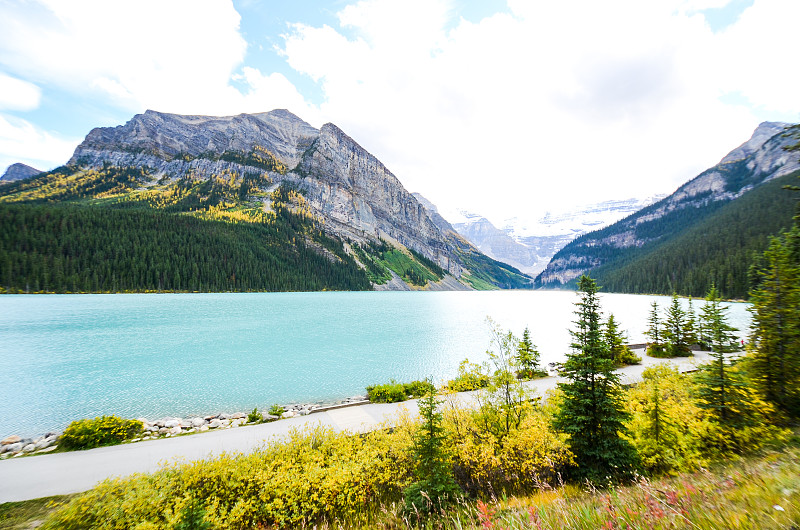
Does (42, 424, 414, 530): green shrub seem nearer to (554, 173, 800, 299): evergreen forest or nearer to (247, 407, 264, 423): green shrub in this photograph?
(247, 407, 264, 423): green shrub

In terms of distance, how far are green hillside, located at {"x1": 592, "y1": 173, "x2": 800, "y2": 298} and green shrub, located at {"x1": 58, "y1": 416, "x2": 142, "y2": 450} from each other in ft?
485

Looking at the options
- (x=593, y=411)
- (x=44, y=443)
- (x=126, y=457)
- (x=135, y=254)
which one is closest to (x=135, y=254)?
(x=135, y=254)

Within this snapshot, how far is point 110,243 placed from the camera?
117938 millimetres

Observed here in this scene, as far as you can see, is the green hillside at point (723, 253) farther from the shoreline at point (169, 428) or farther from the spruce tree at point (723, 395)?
the shoreline at point (169, 428)

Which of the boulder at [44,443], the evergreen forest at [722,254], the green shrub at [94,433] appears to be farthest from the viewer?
the evergreen forest at [722,254]

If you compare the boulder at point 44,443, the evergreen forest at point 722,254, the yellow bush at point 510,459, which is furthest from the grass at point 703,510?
the evergreen forest at point 722,254

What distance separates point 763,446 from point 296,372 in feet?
93.7

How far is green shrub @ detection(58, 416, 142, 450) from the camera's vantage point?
12.6m

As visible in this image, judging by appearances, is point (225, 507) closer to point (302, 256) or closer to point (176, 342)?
point (176, 342)

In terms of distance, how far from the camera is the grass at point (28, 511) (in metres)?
7.77

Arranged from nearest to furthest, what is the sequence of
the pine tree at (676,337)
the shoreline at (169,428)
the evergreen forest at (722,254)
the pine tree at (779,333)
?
the pine tree at (779,333) < the shoreline at (169,428) < the pine tree at (676,337) < the evergreen forest at (722,254)

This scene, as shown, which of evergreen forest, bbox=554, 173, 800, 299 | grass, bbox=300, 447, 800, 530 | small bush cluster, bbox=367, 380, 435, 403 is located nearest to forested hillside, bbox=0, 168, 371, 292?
small bush cluster, bbox=367, 380, 435, 403

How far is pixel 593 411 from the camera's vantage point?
33.7 feet

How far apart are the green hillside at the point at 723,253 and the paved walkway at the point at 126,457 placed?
14099 cm
